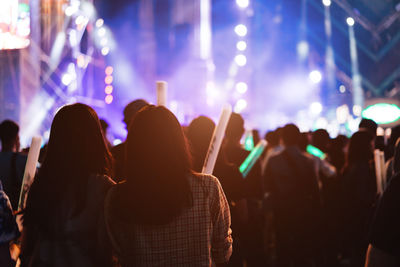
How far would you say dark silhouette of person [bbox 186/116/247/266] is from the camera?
12.1 ft

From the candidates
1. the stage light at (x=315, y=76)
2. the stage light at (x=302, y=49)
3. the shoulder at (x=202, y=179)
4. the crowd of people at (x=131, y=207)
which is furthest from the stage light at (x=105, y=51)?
the shoulder at (x=202, y=179)

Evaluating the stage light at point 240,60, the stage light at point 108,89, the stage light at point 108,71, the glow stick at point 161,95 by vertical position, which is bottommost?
the glow stick at point 161,95

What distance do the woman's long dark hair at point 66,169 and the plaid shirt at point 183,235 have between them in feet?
0.94

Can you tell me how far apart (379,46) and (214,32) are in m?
18.0

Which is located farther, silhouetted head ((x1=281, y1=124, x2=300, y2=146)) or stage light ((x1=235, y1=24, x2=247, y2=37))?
stage light ((x1=235, y1=24, x2=247, y2=37))

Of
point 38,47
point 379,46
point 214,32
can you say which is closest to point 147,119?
point 38,47

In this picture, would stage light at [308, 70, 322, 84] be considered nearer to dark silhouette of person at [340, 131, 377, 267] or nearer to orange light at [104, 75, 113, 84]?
orange light at [104, 75, 113, 84]

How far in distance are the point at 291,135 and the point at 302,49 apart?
106ft

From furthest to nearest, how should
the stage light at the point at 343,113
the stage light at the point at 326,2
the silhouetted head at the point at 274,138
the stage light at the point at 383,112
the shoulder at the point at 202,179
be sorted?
1. the stage light at the point at 343,113
2. the stage light at the point at 326,2
3. the stage light at the point at 383,112
4. the silhouetted head at the point at 274,138
5. the shoulder at the point at 202,179

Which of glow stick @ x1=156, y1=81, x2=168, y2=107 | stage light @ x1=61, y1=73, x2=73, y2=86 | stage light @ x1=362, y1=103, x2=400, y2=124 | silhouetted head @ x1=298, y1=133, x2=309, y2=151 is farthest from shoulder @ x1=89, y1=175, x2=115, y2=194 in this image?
stage light @ x1=61, y1=73, x2=73, y2=86

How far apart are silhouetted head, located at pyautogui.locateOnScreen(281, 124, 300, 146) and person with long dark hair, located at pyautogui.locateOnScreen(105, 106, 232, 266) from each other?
3.41 metres

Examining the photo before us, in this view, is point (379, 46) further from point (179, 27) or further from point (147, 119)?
point (147, 119)

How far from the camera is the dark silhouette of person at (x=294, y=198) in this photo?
18.1ft

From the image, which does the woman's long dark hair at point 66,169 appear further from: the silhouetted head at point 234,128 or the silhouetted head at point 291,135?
the silhouetted head at point 291,135
